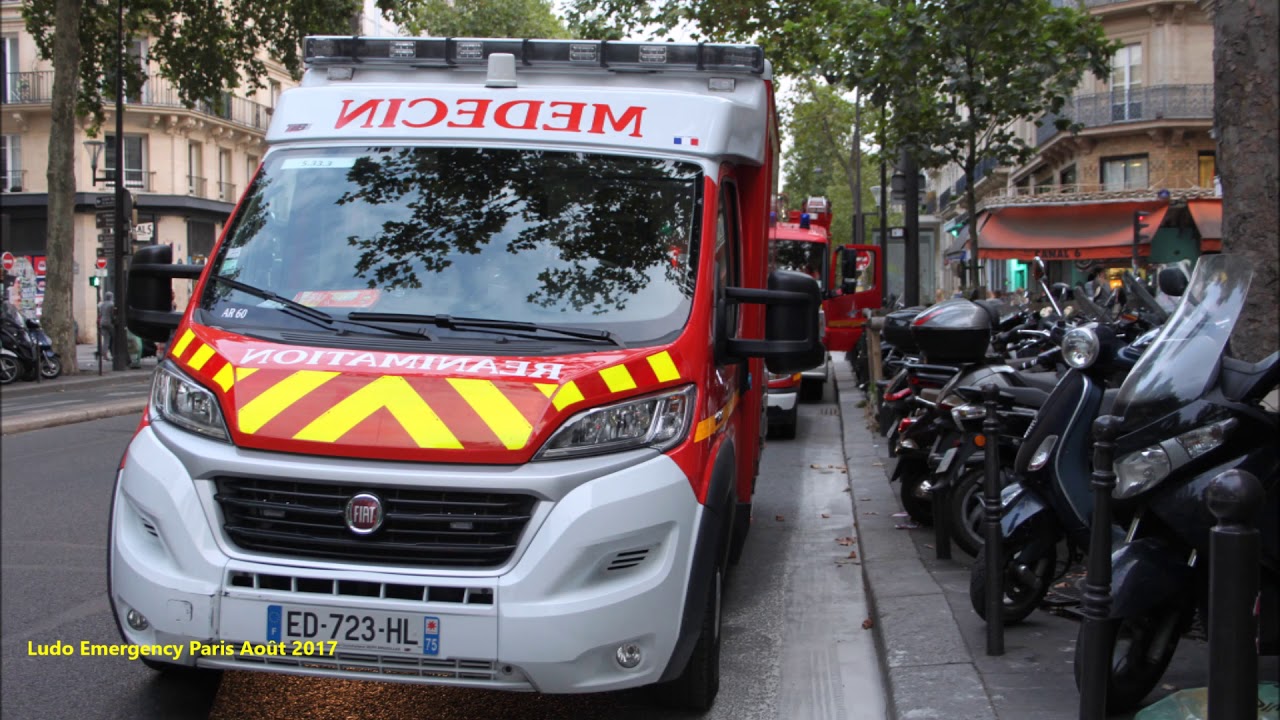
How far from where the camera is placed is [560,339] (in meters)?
4.33

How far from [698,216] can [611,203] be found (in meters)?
0.34

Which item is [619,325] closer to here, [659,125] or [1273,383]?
[659,125]

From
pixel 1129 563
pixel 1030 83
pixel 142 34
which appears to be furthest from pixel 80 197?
pixel 1129 563

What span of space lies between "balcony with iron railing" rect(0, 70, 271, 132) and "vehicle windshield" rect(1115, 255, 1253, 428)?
34.9m

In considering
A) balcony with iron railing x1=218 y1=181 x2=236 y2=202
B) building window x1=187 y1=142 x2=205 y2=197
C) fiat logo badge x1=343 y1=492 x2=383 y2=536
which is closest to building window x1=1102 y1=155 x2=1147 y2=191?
balcony with iron railing x1=218 y1=181 x2=236 y2=202

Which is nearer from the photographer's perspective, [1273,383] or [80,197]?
[1273,383]

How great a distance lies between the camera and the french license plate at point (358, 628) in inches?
149

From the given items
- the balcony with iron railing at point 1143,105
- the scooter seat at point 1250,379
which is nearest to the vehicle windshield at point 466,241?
the scooter seat at point 1250,379

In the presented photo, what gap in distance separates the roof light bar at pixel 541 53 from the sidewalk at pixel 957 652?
8.48ft

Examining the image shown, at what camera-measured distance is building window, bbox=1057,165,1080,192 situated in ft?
122

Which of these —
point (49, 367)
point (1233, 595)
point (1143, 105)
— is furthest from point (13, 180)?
point (1233, 595)

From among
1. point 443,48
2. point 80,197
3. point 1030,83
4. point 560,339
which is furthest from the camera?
point 80,197

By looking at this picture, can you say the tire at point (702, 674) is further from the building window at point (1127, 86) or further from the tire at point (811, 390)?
the building window at point (1127, 86)

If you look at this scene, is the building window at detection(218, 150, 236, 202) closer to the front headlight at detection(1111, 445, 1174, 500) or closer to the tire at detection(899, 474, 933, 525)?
the tire at detection(899, 474, 933, 525)
